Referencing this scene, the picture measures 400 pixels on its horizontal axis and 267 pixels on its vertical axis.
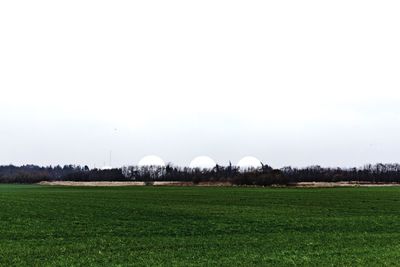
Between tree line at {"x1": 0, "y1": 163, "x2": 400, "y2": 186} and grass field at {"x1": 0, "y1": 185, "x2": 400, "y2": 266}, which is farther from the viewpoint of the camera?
tree line at {"x1": 0, "y1": 163, "x2": 400, "y2": 186}

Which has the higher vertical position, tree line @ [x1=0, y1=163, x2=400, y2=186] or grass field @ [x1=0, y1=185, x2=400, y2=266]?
tree line @ [x1=0, y1=163, x2=400, y2=186]

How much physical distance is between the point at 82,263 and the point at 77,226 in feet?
36.3

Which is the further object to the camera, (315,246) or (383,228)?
(383,228)

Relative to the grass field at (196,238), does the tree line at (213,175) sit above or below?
above

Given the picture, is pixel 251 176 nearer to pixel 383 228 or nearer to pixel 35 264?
pixel 383 228

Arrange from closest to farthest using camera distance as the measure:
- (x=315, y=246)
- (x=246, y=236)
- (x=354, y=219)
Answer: (x=315, y=246) → (x=246, y=236) → (x=354, y=219)

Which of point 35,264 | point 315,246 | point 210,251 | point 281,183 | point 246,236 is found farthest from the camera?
point 281,183

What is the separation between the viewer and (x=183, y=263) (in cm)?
1769

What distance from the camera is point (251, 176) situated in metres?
108

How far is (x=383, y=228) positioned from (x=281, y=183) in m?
76.1

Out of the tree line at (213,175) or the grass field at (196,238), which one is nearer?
the grass field at (196,238)

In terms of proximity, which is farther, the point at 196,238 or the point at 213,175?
the point at 213,175

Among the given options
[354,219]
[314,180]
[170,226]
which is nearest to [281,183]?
[314,180]

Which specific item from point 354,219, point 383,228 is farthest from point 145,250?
point 354,219
